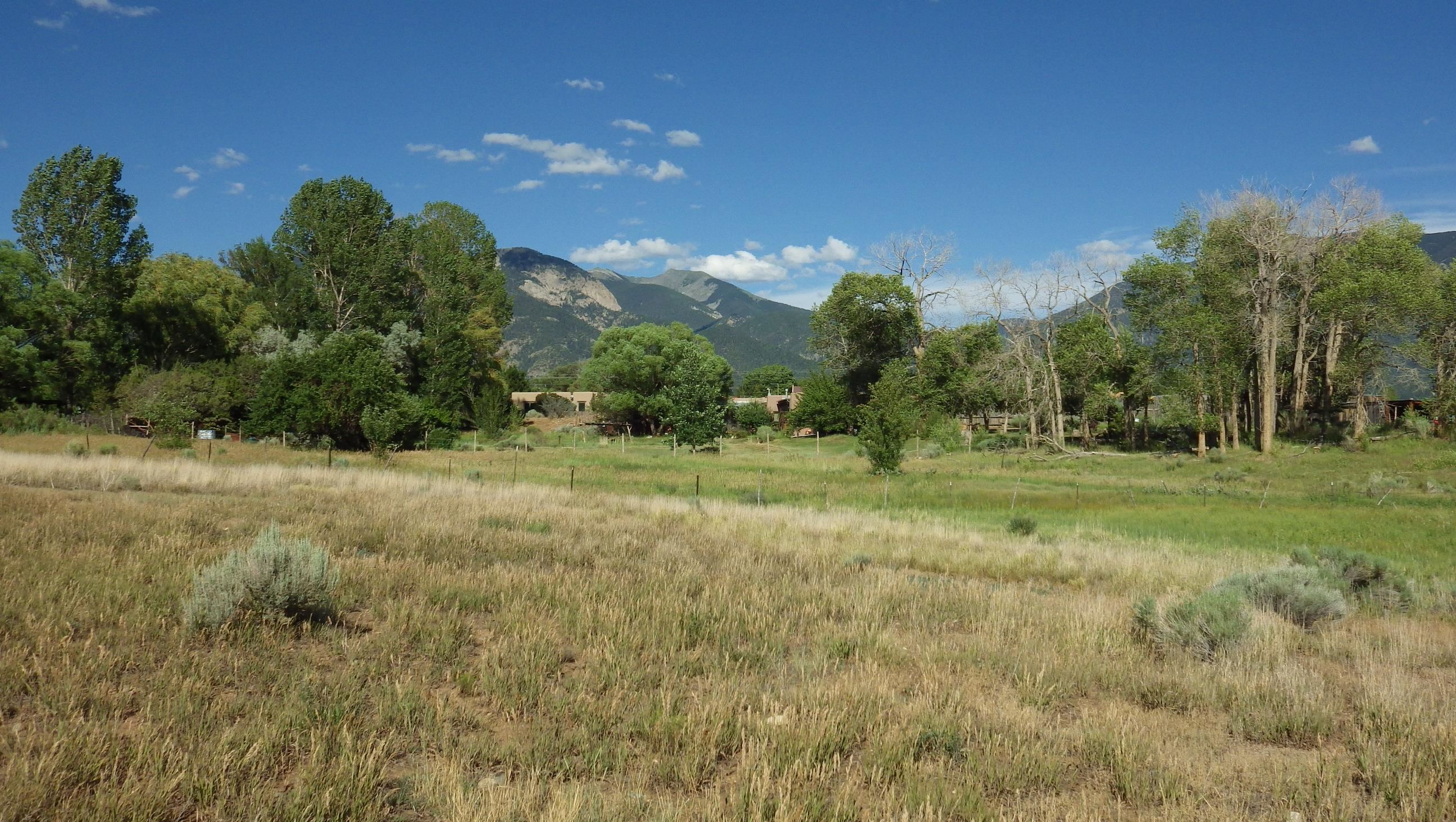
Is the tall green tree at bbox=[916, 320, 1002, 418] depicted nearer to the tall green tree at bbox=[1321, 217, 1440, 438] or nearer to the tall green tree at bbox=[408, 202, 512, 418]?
the tall green tree at bbox=[1321, 217, 1440, 438]

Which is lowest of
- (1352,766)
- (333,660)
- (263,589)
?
(1352,766)

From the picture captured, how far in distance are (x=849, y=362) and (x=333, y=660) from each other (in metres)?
70.7

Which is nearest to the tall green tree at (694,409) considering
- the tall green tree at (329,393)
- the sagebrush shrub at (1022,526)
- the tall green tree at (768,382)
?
the tall green tree at (329,393)

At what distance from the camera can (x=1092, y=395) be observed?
54031 millimetres

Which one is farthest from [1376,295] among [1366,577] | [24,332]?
[24,332]

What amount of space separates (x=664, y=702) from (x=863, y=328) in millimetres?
69158

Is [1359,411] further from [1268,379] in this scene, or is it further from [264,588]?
[264,588]

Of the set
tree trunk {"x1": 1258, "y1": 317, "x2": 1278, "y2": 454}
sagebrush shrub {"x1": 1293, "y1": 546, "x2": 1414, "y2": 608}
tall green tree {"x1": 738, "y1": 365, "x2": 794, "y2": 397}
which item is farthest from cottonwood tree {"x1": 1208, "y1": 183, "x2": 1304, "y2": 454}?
tall green tree {"x1": 738, "y1": 365, "x2": 794, "y2": 397}

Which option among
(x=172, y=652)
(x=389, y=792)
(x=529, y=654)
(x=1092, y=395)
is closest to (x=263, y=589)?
(x=172, y=652)

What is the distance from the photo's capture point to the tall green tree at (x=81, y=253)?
4703 cm

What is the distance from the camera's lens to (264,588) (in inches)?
274

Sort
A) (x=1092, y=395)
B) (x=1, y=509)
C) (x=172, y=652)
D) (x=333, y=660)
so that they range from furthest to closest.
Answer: (x=1092, y=395) < (x=1, y=509) < (x=333, y=660) < (x=172, y=652)

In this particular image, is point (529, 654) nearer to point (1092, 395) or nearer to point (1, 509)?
point (1, 509)

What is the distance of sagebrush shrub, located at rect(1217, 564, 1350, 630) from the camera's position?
962cm
